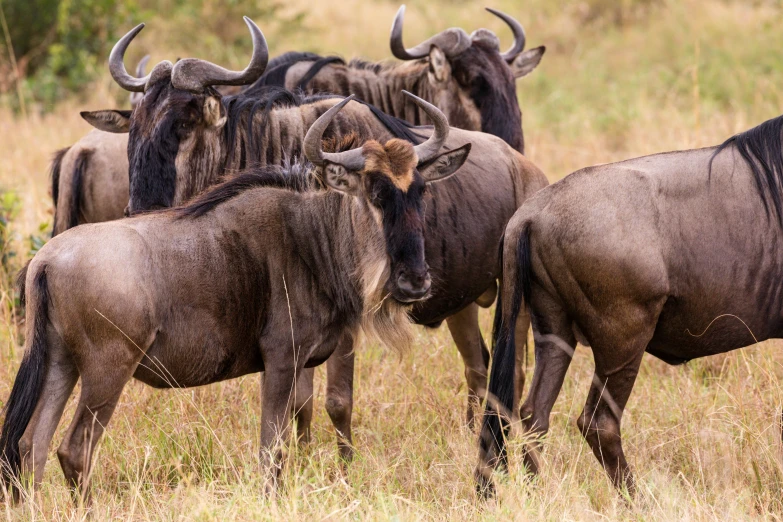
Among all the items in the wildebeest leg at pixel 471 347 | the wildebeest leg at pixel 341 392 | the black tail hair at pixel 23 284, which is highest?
the black tail hair at pixel 23 284

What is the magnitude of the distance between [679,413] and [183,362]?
2573 millimetres

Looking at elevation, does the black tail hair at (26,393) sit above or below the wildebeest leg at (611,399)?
above

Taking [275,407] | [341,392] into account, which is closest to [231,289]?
[275,407]

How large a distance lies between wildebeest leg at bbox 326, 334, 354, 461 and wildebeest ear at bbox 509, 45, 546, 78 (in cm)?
362

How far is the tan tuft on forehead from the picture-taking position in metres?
4.08

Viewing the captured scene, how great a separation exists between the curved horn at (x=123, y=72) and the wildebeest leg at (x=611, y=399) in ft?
8.94

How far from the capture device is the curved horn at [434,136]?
171 inches

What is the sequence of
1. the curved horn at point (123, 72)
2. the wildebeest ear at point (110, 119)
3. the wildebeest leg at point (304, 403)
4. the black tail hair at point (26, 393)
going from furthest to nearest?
the wildebeest ear at point (110, 119) < the curved horn at point (123, 72) < the wildebeest leg at point (304, 403) < the black tail hair at point (26, 393)

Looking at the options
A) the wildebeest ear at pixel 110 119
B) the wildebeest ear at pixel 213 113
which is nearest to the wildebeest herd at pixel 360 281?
the wildebeest ear at pixel 213 113

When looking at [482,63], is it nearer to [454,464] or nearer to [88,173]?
[88,173]

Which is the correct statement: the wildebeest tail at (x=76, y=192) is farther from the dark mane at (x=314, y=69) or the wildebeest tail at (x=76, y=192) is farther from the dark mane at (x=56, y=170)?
the dark mane at (x=314, y=69)

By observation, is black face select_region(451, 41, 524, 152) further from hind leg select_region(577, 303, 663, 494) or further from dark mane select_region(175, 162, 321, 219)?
hind leg select_region(577, 303, 663, 494)

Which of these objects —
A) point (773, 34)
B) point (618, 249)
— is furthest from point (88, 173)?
point (773, 34)

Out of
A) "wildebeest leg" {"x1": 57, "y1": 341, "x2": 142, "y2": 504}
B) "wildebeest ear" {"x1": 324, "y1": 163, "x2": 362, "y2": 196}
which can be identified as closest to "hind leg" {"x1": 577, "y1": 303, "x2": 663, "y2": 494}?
"wildebeest ear" {"x1": 324, "y1": 163, "x2": 362, "y2": 196}
